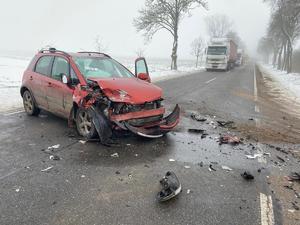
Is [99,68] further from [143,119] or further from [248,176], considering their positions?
[248,176]

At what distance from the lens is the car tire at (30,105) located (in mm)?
7696

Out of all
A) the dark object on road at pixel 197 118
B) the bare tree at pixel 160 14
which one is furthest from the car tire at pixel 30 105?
the bare tree at pixel 160 14

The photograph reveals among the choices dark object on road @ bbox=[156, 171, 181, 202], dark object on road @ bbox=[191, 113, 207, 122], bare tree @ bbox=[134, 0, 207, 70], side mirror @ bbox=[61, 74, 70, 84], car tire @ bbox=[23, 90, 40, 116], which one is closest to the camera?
dark object on road @ bbox=[156, 171, 181, 202]

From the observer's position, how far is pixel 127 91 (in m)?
5.77

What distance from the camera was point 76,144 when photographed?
5.72 metres

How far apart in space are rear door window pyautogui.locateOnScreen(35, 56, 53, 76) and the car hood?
1942mm

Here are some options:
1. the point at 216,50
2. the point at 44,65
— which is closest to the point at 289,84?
the point at 216,50

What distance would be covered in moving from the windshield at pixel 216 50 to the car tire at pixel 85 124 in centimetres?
3052

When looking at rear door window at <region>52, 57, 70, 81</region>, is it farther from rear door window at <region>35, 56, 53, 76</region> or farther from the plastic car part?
the plastic car part

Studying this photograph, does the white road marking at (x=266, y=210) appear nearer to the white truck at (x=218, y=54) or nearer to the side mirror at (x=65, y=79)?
the side mirror at (x=65, y=79)

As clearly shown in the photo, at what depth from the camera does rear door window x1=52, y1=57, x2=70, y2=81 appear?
6.57 meters

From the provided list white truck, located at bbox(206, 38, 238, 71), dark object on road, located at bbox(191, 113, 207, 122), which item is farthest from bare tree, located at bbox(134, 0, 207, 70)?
dark object on road, located at bbox(191, 113, 207, 122)

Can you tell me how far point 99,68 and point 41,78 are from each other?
160 cm

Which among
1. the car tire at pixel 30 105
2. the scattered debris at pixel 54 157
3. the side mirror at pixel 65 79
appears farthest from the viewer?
the car tire at pixel 30 105
